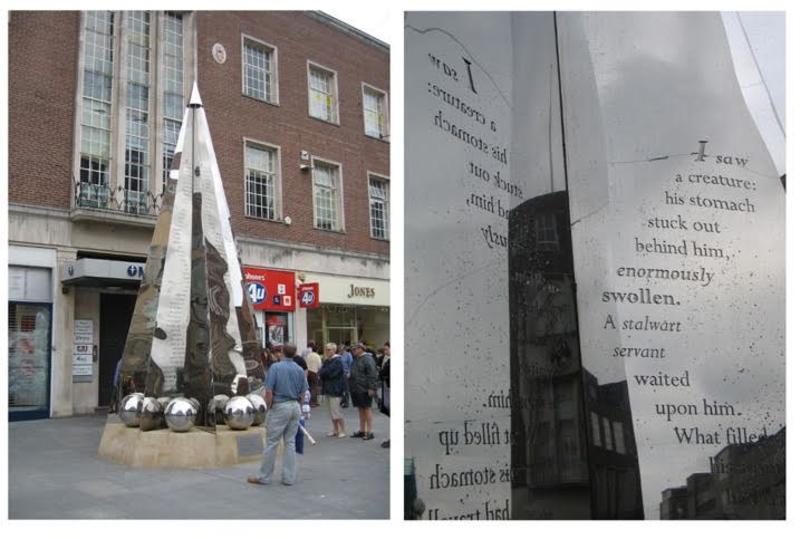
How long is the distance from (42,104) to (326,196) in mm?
7505

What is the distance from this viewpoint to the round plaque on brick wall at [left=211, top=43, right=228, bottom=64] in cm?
1738

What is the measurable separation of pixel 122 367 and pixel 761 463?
296 inches

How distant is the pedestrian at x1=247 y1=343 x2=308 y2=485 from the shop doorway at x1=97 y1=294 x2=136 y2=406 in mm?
9310

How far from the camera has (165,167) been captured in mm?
16219

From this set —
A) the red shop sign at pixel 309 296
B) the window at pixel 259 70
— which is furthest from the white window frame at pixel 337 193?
the window at pixel 259 70

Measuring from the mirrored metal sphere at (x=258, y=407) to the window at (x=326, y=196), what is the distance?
11265mm

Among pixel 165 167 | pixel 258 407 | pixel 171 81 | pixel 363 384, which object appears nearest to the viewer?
pixel 258 407

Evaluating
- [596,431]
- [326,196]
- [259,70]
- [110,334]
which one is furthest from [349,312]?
[596,431]

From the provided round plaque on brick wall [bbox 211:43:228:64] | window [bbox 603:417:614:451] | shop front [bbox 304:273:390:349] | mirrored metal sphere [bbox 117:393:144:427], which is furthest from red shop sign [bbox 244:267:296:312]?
window [bbox 603:417:614:451]

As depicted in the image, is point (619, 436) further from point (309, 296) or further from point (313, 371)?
point (309, 296)

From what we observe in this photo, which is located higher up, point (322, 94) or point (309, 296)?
point (322, 94)

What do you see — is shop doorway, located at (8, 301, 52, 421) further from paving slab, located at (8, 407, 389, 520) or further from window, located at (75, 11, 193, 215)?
paving slab, located at (8, 407, 389, 520)

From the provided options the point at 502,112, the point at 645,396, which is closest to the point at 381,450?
the point at 645,396
